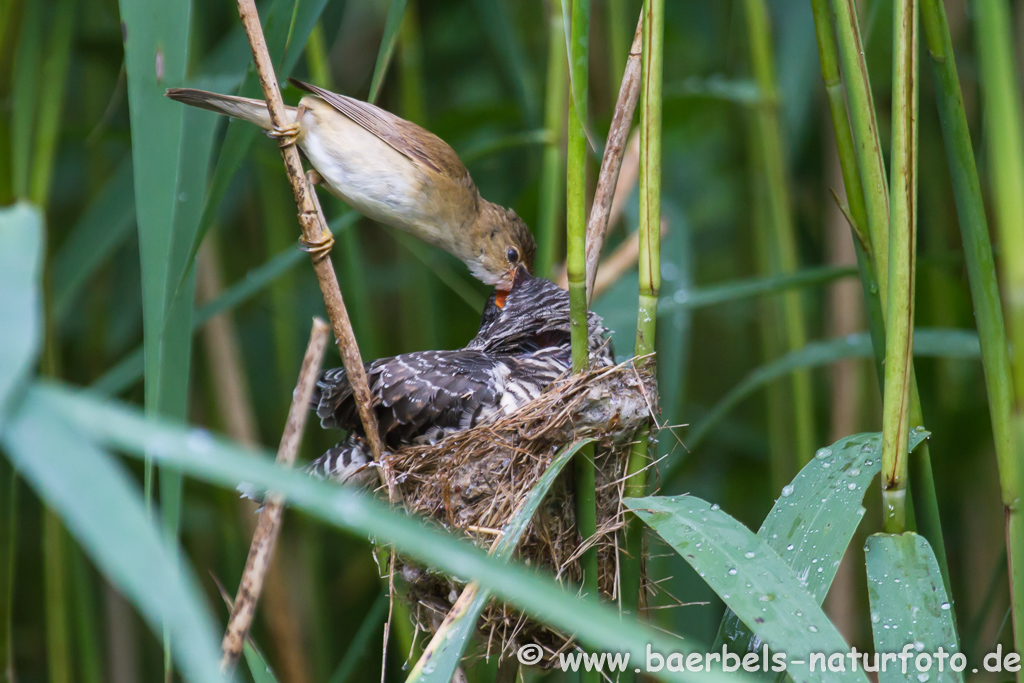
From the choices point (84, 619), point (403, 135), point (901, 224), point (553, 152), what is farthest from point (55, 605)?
point (901, 224)

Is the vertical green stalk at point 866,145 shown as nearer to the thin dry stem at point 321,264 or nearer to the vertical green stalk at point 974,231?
the vertical green stalk at point 974,231

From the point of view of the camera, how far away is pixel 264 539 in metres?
1.10

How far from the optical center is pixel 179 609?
0.45 m

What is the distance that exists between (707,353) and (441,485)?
6.78 feet

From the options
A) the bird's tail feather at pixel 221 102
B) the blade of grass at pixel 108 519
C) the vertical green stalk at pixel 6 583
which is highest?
the bird's tail feather at pixel 221 102

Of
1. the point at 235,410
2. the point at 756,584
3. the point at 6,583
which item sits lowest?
the point at 6,583

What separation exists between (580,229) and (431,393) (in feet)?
2.54

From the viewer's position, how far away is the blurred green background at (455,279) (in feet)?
6.47

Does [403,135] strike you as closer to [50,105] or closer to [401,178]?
[401,178]

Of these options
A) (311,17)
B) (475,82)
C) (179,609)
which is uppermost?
(475,82)

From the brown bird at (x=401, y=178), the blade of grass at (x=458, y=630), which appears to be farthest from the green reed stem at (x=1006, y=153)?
the brown bird at (x=401, y=178)

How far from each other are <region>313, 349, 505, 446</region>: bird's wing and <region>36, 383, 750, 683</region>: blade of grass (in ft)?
Answer: 3.95

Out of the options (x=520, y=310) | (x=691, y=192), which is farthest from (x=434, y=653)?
(x=691, y=192)

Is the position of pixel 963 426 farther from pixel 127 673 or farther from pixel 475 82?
pixel 127 673
